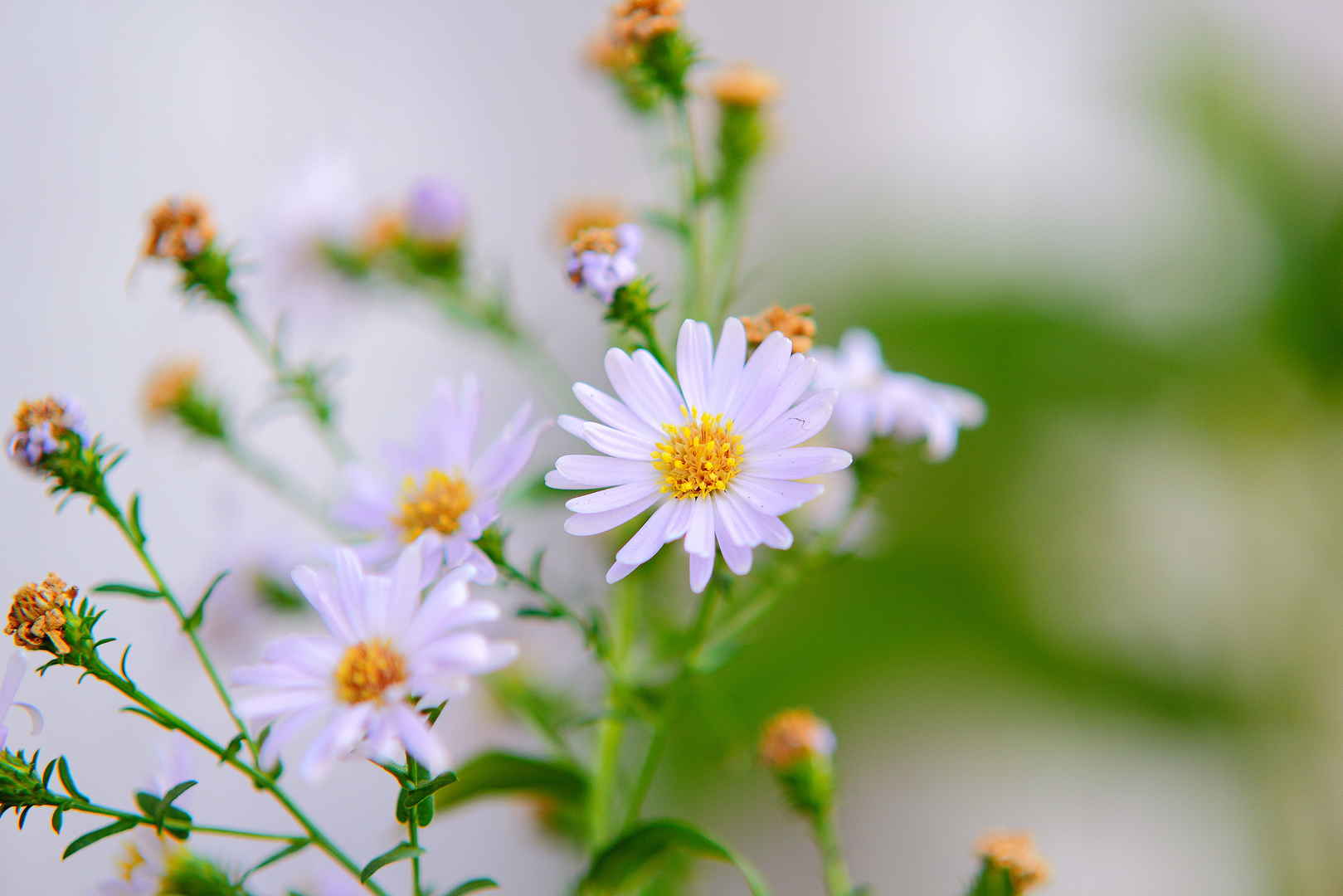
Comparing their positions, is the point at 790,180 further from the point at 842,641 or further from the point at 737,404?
the point at 737,404

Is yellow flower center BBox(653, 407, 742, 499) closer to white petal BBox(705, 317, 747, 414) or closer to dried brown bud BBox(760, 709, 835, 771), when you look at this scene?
white petal BBox(705, 317, 747, 414)

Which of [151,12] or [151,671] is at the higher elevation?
[151,12]

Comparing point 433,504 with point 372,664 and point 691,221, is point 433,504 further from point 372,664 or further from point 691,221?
point 691,221

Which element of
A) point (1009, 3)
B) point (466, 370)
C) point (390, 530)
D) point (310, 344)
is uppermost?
point (1009, 3)

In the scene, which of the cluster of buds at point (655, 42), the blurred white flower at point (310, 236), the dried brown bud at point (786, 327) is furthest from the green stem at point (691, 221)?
the blurred white flower at point (310, 236)

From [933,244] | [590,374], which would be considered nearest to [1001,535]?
[933,244]

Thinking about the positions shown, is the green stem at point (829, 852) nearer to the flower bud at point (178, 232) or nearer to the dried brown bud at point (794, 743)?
→ the dried brown bud at point (794, 743)
